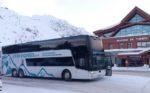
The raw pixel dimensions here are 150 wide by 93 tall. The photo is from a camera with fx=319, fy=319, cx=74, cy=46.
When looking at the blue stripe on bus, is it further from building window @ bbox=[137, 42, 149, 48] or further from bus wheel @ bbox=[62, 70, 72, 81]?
building window @ bbox=[137, 42, 149, 48]

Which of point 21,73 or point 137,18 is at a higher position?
point 137,18

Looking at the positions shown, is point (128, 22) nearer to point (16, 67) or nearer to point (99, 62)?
point (16, 67)

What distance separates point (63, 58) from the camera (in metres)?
25.1

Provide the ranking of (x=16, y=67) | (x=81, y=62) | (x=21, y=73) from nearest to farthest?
(x=81, y=62) → (x=21, y=73) → (x=16, y=67)

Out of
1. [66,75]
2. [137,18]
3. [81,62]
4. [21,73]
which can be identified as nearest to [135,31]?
[137,18]

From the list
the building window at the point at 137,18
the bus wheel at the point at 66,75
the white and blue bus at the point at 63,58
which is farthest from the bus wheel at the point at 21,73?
the building window at the point at 137,18

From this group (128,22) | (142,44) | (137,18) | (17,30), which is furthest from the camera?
(17,30)

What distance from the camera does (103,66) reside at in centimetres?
2539

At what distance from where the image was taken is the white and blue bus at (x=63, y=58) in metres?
23.6

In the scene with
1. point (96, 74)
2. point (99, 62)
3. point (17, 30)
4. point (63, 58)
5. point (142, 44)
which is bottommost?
point (96, 74)

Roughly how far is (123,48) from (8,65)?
34.3 m

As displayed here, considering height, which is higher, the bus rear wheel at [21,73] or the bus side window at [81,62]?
the bus side window at [81,62]

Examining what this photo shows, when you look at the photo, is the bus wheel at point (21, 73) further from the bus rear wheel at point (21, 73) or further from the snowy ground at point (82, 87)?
the snowy ground at point (82, 87)

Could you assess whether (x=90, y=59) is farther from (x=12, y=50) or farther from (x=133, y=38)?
(x=133, y=38)
